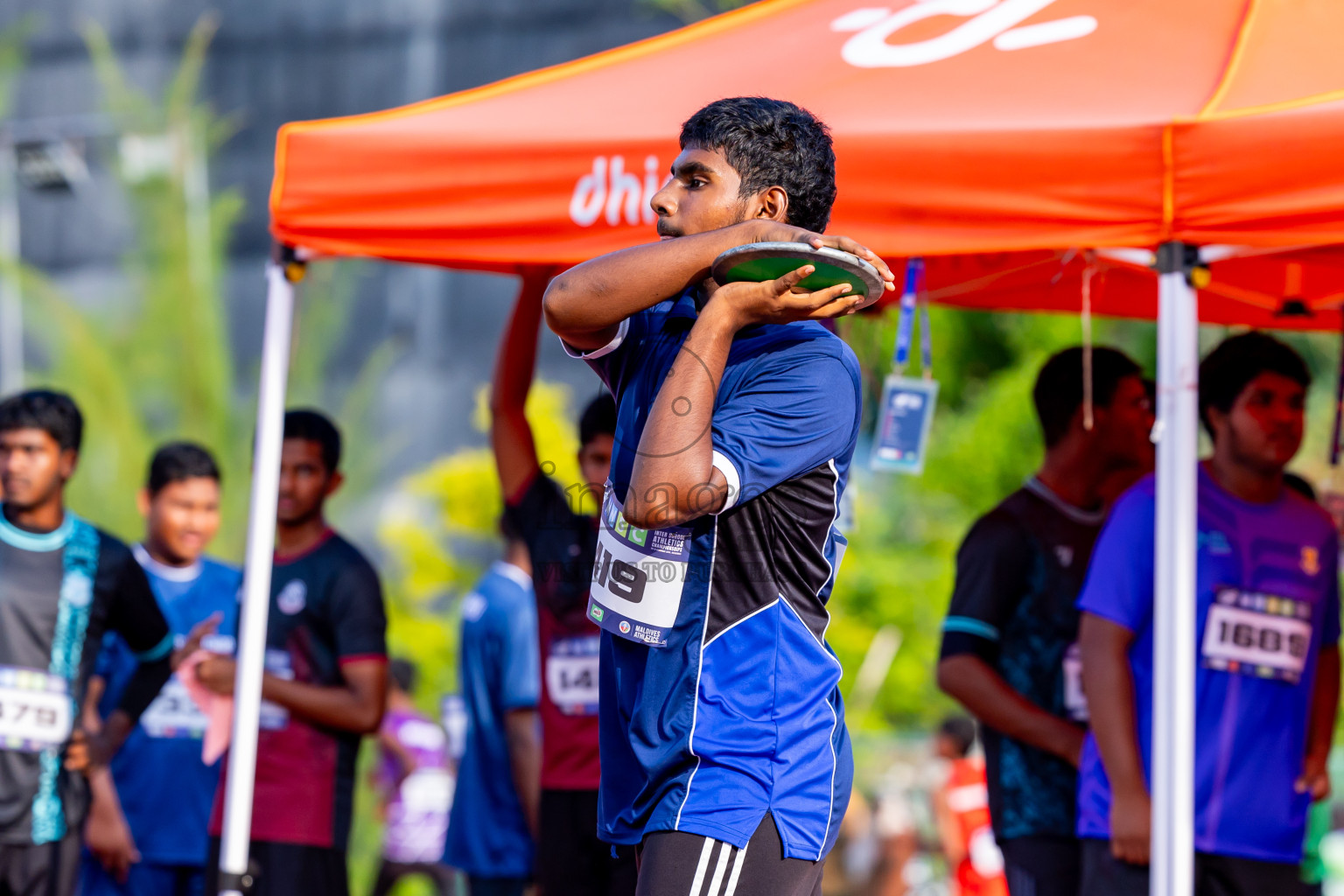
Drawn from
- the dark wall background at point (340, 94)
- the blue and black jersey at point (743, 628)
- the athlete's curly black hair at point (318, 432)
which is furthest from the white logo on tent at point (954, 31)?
the dark wall background at point (340, 94)

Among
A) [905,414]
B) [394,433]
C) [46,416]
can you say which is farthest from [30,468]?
[394,433]

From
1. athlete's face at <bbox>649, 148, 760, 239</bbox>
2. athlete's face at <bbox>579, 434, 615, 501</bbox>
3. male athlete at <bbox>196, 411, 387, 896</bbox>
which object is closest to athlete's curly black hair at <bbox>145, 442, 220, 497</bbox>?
male athlete at <bbox>196, 411, 387, 896</bbox>

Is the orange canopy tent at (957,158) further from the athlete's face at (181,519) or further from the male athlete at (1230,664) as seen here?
the athlete's face at (181,519)

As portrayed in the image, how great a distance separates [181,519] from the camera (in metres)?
4.87

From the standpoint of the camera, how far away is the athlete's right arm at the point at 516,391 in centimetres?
401

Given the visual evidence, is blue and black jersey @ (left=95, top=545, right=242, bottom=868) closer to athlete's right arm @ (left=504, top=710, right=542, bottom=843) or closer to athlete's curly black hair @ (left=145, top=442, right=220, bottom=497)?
athlete's curly black hair @ (left=145, top=442, right=220, bottom=497)

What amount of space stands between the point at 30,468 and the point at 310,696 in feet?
3.39

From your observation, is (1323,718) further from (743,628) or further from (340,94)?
(340,94)

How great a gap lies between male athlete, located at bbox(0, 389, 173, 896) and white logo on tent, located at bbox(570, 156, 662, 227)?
185 cm

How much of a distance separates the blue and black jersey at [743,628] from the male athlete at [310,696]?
7.08ft

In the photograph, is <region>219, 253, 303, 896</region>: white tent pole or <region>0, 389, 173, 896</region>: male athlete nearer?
<region>219, 253, 303, 896</region>: white tent pole

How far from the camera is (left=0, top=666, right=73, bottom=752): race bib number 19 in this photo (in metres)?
3.91

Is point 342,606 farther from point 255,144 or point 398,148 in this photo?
point 255,144

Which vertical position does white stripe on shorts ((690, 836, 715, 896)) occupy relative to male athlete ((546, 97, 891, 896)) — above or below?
below
